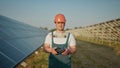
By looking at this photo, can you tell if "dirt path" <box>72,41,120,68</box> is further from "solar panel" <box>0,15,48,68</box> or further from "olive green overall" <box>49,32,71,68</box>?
"olive green overall" <box>49,32,71,68</box>

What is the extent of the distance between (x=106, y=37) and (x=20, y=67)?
22589 mm

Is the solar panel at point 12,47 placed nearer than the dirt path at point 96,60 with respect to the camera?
Yes

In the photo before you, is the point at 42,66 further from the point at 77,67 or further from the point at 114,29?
the point at 114,29

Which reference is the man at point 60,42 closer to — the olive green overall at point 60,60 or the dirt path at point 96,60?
the olive green overall at point 60,60

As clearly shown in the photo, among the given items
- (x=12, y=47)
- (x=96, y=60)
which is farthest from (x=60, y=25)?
(x=96, y=60)

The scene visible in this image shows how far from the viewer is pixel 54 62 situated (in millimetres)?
4383

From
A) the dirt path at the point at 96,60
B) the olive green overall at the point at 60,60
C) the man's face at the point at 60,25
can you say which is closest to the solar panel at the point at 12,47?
the olive green overall at the point at 60,60

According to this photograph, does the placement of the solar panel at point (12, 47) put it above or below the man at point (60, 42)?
below

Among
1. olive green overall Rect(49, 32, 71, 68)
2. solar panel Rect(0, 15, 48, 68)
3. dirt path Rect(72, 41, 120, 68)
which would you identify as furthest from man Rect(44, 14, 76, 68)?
dirt path Rect(72, 41, 120, 68)

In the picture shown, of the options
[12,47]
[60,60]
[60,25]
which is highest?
[60,25]

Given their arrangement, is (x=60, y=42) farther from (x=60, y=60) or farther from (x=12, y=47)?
(x=12, y=47)

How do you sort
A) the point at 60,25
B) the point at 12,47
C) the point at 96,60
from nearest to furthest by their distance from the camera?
the point at 60,25
the point at 12,47
the point at 96,60

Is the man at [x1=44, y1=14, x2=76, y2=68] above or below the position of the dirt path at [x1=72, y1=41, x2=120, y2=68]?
above

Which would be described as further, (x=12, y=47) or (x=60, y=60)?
(x=12, y=47)
